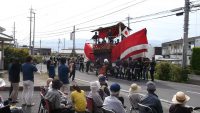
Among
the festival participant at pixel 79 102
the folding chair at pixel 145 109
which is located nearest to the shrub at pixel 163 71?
the festival participant at pixel 79 102

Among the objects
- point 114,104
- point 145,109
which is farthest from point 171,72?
point 145,109

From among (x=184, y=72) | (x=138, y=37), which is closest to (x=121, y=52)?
(x=138, y=37)

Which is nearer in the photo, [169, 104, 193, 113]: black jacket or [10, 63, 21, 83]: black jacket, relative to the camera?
[169, 104, 193, 113]: black jacket

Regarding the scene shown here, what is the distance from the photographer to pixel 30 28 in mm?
92750

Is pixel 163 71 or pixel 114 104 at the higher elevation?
pixel 163 71

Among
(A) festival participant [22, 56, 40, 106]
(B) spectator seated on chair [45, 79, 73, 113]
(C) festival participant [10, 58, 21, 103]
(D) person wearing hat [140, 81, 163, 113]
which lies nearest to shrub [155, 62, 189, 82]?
(C) festival participant [10, 58, 21, 103]

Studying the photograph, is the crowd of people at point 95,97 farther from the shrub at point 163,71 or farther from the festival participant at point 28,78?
the shrub at point 163,71

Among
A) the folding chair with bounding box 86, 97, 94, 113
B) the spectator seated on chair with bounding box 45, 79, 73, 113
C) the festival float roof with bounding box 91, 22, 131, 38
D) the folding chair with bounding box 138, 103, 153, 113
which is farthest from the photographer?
the festival float roof with bounding box 91, 22, 131, 38

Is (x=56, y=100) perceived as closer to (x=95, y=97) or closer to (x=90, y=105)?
(x=90, y=105)

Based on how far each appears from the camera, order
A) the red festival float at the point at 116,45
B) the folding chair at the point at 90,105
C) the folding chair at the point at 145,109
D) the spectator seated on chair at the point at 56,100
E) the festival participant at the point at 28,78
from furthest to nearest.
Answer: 1. the red festival float at the point at 116,45
2. the festival participant at the point at 28,78
3. the folding chair at the point at 90,105
4. the spectator seated on chair at the point at 56,100
5. the folding chair at the point at 145,109

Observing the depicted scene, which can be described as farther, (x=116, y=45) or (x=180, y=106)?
(x=116, y=45)

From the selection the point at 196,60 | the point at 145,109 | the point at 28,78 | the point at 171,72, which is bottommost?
the point at 145,109

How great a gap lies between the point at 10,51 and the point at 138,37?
44.8 ft

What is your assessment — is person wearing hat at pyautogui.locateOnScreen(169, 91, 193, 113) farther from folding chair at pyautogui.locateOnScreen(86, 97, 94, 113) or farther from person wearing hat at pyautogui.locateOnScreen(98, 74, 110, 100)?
person wearing hat at pyautogui.locateOnScreen(98, 74, 110, 100)
